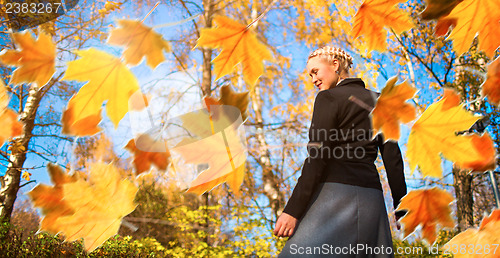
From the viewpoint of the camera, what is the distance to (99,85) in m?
0.44

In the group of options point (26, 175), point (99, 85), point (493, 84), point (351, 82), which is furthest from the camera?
point (26, 175)

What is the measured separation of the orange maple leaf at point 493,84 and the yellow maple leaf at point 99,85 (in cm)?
60

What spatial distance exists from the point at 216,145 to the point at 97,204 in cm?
18

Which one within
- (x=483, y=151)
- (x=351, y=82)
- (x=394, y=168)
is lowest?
(x=483, y=151)

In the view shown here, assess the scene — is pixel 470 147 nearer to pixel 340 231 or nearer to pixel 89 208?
pixel 340 231

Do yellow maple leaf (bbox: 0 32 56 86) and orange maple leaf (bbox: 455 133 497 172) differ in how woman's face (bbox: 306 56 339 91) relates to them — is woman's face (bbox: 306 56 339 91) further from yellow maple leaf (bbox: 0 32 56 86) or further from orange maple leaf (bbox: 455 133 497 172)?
yellow maple leaf (bbox: 0 32 56 86)

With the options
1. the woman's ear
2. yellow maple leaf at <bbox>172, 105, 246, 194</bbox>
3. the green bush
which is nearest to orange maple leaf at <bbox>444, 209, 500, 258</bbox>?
yellow maple leaf at <bbox>172, 105, 246, 194</bbox>

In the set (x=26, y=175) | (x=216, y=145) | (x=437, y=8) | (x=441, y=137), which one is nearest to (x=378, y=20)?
(x=437, y=8)

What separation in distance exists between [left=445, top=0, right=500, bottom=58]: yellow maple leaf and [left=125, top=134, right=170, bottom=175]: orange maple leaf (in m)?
0.49

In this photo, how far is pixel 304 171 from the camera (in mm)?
964

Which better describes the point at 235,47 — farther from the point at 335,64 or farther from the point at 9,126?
the point at 335,64

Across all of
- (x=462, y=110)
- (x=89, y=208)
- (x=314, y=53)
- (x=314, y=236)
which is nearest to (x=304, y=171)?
(x=314, y=236)

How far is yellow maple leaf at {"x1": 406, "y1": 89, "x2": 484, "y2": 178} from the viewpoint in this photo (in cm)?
54

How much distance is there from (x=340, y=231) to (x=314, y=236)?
0.08 m
